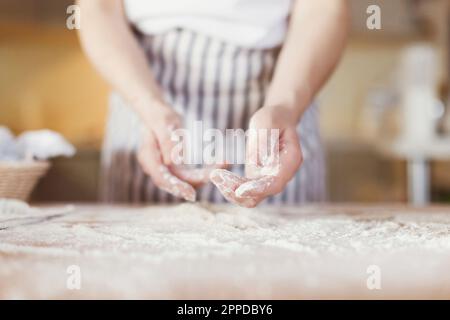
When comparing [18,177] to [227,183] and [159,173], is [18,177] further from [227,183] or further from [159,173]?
[227,183]

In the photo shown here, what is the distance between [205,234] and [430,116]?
2004 millimetres

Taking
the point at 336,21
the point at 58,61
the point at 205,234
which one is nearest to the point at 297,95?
the point at 336,21

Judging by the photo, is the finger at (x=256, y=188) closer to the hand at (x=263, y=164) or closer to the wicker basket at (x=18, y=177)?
the hand at (x=263, y=164)

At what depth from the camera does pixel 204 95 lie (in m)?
0.95

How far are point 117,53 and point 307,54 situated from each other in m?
0.27

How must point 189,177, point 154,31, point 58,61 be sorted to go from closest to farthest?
point 189,177
point 154,31
point 58,61

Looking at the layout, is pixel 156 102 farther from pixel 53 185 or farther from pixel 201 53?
pixel 53 185

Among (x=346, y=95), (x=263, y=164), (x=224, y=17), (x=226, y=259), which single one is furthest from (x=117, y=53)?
(x=346, y=95)

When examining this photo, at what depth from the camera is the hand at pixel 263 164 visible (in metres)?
0.54

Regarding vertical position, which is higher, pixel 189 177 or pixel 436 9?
pixel 436 9

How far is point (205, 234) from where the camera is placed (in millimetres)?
503

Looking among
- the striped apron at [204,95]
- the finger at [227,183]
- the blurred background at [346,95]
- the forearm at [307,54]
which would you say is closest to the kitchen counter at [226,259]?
the finger at [227,183]

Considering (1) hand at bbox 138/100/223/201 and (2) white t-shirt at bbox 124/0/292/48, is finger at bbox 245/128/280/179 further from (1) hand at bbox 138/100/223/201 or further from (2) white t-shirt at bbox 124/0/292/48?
(2) white t-shirt at bbox 124/0/292/48

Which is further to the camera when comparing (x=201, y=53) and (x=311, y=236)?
(x=201, y=53)
